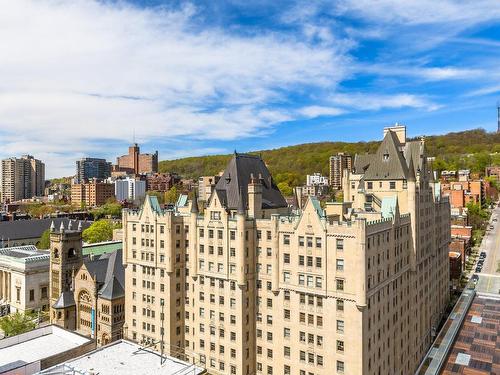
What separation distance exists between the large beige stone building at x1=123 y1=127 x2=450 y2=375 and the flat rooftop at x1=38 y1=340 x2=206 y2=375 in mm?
3220

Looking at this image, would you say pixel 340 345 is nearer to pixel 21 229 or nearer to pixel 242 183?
pixel 242 183


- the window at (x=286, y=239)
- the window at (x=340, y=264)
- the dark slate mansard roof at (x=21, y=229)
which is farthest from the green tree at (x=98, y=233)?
the window at (x=340, y=264)

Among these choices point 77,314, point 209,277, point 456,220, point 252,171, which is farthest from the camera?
point 456,220

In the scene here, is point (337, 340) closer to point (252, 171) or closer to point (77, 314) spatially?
point (252, 171)

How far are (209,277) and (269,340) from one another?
13.8 m

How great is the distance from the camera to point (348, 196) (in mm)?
76812

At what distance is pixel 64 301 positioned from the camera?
81.1m

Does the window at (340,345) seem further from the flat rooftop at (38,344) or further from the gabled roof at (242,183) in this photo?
the flat rooftop at (38,344)

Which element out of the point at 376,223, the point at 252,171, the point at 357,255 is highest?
the point at 252,171

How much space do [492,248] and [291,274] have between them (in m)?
129

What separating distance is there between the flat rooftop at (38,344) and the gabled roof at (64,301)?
860 inches

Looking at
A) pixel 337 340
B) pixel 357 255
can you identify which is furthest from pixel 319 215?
pixel 337 340

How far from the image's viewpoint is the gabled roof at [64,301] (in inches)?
3175

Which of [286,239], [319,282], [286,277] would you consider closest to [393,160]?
[286,239]
